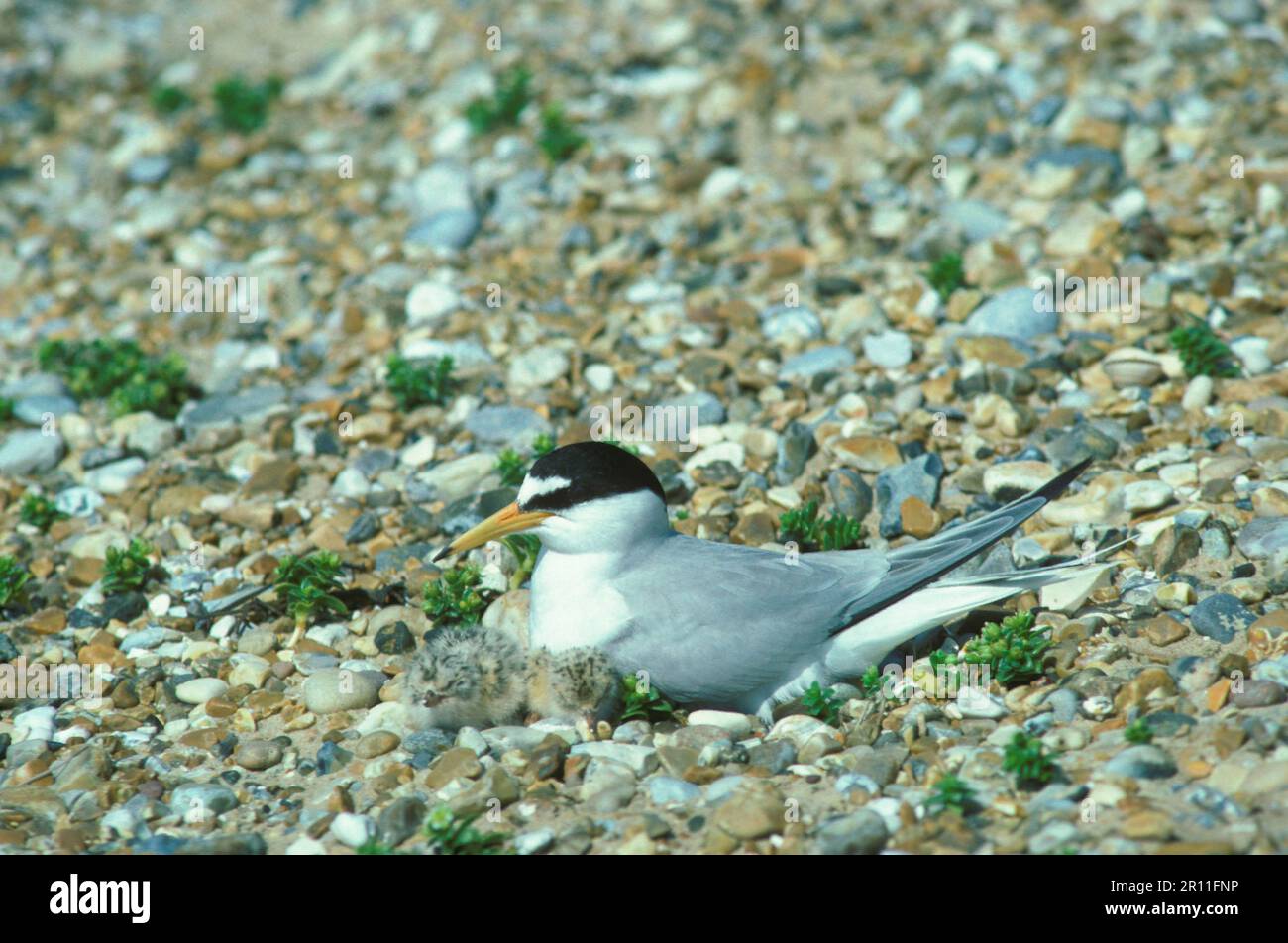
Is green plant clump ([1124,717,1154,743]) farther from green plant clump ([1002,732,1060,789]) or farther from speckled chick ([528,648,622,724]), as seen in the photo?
speckled chick ([528,648,622,724])

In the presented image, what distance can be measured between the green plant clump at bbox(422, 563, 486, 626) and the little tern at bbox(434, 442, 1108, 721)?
40 centimetres

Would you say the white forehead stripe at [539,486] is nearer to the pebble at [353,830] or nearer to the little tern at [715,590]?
the little tern at [715,590]

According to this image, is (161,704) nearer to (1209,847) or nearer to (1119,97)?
(1209,847)

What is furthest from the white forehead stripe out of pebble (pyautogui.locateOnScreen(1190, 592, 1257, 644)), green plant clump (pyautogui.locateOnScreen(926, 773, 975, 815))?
pebble (pyautogui.locateOnScreen(1190, 592, 1257, 644))

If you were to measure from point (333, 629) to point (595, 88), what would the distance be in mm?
4827

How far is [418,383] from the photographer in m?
6.58

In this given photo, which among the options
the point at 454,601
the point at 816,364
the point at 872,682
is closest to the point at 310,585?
the point at 454,601

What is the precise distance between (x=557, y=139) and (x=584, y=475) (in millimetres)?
4051

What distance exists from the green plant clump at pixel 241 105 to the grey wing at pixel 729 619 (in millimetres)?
5953

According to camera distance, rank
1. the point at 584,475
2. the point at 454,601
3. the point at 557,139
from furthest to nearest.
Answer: the point at 557,139 < the point at 454,601 < the point at 584,475

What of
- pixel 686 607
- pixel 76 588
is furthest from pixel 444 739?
pixel 76 588

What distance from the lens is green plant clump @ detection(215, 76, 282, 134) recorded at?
9.40 metres

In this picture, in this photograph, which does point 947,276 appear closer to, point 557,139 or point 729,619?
point 557,139

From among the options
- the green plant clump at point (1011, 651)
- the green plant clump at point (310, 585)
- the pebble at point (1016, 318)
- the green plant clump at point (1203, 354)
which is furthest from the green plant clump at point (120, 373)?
the green plant clump at point (1203, 354)
